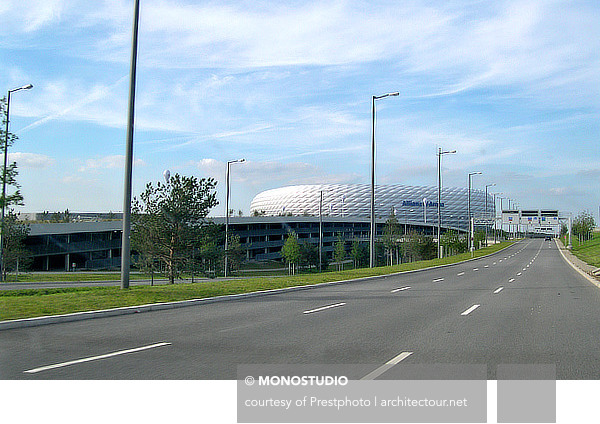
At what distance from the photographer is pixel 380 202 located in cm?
16412

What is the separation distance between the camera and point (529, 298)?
1717 cm

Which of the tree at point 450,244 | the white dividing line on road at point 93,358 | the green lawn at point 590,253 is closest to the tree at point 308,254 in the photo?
the tree at point 450,244

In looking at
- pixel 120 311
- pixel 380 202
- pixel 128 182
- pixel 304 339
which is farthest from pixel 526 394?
pixel 380 202

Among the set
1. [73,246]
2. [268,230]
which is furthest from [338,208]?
[73,246]

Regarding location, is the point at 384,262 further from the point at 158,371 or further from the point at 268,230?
the point at 158,371

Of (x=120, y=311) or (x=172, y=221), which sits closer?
(x=120, y=311)

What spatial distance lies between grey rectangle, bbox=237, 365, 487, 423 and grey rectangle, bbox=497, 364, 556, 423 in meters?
0.22

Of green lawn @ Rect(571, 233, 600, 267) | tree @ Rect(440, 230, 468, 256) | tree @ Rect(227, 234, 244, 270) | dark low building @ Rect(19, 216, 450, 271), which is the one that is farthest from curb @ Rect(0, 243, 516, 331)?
tree @ Rect(440, 230, 468, 256)

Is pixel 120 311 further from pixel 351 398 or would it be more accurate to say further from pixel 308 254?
pixel 308 254

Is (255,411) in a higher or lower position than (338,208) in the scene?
lower

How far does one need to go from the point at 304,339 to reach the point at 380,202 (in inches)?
6175

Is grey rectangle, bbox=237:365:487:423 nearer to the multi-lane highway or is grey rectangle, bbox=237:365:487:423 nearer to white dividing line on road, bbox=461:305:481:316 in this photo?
the multi-lane highway

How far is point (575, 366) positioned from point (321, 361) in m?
3.39

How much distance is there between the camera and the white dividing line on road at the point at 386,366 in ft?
21.4
